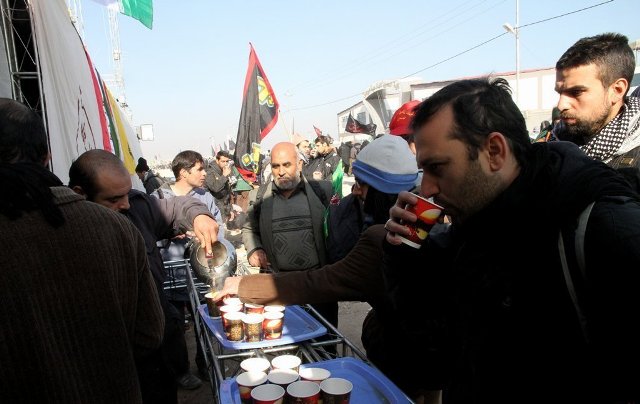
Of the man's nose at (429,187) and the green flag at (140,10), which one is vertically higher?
the green flag at (140,10)

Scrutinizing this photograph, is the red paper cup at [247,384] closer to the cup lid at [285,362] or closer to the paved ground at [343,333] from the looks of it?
the cup lid at [285,362]

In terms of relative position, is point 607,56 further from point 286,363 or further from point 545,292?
point 286,363

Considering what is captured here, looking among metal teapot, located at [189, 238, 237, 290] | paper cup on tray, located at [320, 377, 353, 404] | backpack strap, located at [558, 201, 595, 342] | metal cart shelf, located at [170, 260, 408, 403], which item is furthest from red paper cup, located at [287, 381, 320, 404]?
metal teapot, located at [189, 238, 237, 290]

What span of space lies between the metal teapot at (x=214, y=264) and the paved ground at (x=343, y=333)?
1.18 meters

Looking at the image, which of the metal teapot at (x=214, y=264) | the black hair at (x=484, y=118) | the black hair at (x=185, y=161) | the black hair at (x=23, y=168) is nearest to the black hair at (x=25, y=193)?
the black hair at (x=23, y=168)

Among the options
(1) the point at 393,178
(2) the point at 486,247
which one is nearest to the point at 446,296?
(2) the point at 486,247

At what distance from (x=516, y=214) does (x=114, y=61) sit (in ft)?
133


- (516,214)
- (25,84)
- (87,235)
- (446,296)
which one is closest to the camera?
(516,214)

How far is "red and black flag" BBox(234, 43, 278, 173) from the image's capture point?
5.89 m

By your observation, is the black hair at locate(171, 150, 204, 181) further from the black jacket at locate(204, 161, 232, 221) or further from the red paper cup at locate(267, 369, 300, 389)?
the black jacket at locate(204, 161, 232, 221)

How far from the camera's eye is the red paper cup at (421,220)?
1.28m

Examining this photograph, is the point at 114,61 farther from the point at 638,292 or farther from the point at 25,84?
the point at 638,292

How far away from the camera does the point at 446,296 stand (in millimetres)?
1461

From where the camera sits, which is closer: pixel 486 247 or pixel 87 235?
pixel 486 247
